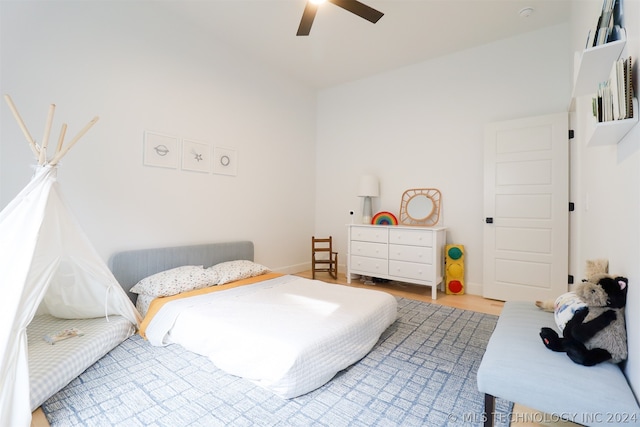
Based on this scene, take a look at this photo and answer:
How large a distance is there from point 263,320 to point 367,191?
279cm

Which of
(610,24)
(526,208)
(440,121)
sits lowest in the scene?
(526,208)

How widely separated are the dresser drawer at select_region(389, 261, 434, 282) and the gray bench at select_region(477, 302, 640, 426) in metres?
2.20

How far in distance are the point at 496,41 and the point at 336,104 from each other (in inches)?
92.8

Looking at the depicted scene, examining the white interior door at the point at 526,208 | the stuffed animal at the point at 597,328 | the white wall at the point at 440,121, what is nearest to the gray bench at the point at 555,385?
the stuffed animal at the point at 597,328

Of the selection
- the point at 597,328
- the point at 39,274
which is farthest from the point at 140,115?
the point at 597,328

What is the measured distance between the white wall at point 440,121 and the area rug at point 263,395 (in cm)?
228

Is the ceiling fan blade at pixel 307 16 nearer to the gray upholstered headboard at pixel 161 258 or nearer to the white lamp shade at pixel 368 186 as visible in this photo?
the white lamp shade at pixel 368 186

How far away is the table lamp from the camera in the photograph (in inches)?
173

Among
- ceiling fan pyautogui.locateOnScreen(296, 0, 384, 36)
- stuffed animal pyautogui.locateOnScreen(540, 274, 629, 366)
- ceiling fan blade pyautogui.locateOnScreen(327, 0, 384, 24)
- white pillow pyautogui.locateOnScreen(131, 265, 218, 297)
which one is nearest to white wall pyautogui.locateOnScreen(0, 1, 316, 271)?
white pillow pyautogui.locateOnScreen(131, 265, 218, 297)

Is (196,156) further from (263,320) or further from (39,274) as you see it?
(263,320)

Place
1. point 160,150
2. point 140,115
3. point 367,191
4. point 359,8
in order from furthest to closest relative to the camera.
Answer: point 367,191, point 160,150, point 140,115, point 359,8

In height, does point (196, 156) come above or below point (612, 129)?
above

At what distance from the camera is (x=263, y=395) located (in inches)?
65.9

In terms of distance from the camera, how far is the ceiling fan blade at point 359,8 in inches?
99.6
